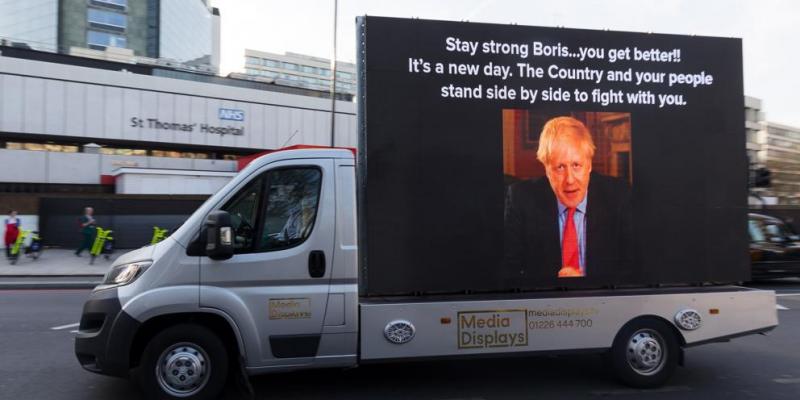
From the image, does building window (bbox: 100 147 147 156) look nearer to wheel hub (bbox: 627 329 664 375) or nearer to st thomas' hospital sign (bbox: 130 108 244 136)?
st thomas' hospital sign (bbox: 130 108 244 136)

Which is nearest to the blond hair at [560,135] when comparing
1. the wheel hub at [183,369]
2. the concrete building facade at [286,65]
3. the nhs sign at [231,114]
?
the wheel hub at [183,369]

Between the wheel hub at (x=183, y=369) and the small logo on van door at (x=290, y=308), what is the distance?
0.65 metres

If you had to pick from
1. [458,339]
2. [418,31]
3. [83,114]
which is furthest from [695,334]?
[83,114]

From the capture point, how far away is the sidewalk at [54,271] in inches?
Result: 537

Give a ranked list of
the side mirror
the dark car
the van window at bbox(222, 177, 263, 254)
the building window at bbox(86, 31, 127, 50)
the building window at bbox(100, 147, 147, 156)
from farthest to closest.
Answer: the building window at bbox(86, 31, 127, 50), the building window at bbox(100, 147, 147, 156), the dark car, the van window at bbox(222, 177, 263, 254), the side mirror

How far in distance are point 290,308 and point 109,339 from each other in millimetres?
1412

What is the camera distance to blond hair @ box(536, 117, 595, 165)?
5.04 m

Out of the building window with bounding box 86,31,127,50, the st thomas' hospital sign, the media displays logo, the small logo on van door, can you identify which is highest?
the building window with bounding box 86,31,127,50

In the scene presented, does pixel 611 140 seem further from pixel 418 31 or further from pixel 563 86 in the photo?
pixel 418 31

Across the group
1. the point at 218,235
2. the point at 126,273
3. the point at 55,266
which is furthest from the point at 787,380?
the point at 55,266

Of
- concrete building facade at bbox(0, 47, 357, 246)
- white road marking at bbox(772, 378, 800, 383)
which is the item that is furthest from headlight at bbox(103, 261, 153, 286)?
concrete building facade at bbox(0, 47, 357, 246)

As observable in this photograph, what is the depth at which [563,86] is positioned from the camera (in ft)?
16.8

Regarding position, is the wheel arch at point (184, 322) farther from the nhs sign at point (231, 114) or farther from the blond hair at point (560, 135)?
the nhs sign at point (231, 114)

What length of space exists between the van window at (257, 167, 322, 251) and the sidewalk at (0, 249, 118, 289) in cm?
1114
